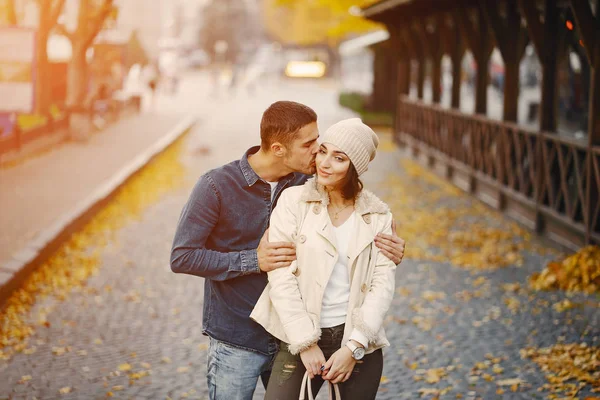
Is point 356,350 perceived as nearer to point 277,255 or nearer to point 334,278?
point 334,278

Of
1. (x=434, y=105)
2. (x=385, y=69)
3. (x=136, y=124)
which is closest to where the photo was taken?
(x=434, y=105)

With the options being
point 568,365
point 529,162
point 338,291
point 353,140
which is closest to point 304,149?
point 353,140

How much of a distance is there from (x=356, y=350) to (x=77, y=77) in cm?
2175

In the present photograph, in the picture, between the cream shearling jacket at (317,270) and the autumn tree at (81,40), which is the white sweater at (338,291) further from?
the autumn tree at (81,40)

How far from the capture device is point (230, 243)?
3.68 m

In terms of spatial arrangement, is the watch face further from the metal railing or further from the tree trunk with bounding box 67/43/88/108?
the tree trunk with bounding box 67/43/88/108

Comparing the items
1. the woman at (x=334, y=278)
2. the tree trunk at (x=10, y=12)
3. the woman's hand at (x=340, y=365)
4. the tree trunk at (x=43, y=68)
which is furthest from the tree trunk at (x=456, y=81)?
the woman's hand at (x=340, y=365)

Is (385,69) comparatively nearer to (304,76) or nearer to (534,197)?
(534,197)

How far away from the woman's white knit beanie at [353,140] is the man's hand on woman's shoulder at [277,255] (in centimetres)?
37

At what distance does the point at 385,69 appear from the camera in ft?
114

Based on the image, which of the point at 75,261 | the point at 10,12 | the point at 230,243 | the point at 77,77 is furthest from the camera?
the point at 77,77

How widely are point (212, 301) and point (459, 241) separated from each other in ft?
27.4

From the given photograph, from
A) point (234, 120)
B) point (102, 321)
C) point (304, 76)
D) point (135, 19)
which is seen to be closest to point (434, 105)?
point (102, 321)

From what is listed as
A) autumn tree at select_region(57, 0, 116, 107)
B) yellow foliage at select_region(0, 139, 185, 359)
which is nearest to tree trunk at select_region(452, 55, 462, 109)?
yellow foliage at select_region(0, 139, 185, 359)
